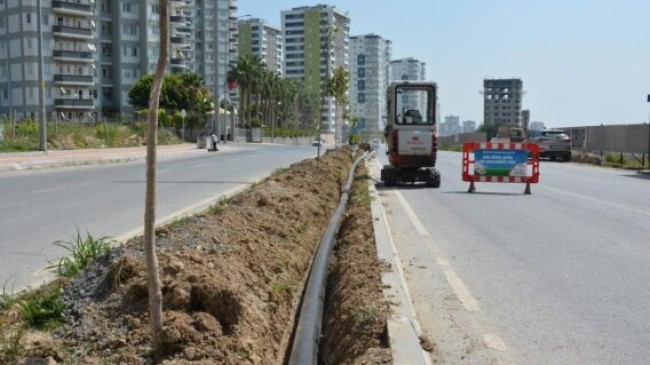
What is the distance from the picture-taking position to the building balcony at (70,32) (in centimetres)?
8319

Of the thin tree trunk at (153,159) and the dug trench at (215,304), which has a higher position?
the thin tree trunk at (153,159)

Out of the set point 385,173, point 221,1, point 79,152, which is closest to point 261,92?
point 221,1

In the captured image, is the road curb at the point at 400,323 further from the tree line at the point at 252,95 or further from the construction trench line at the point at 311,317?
the tree line at the point at 252,95

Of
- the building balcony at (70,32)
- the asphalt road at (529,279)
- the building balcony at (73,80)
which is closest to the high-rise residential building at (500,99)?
the building balcony at (73,80)

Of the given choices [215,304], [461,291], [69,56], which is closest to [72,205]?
[461,291]

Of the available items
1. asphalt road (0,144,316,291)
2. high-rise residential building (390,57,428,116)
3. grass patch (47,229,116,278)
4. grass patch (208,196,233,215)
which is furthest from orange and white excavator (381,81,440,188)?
high-rise residential building (390,57,428,116)

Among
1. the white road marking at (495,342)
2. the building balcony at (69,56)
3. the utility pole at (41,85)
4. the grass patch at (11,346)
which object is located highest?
the building balcony at (69,56)

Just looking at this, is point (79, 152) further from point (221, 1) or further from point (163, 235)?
point (221, 1)

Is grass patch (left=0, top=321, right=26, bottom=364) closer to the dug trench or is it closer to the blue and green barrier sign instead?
the dug trench

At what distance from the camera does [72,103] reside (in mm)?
84250

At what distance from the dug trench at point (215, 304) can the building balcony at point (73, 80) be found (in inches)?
3211

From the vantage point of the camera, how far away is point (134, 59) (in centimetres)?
9525

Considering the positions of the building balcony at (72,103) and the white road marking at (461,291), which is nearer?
the white road marking at (461,291)

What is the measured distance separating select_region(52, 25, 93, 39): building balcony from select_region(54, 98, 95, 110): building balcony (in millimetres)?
7730
